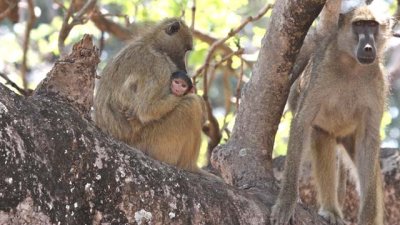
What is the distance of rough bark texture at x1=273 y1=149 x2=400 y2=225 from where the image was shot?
627cm

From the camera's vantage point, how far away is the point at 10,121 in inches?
123

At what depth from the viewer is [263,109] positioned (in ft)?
15.7

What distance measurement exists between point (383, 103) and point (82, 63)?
7.59ft

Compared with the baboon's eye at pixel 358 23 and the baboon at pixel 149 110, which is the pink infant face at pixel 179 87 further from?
the baboon's eye at pixel 358 23

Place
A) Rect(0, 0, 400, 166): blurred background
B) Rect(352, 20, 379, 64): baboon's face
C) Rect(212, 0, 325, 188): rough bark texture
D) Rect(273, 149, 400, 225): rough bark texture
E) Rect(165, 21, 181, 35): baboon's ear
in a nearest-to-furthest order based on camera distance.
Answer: Rect(212, 0, 325, 188): rough bark texture
Rect(352, 20, 379, 64): baboon's face
Rect(165, 21, 181, 35): baboon's ear
Rect(273, 149, 400, 225): rough bark texture
Rect(0, 0, 400, 166): blurred background

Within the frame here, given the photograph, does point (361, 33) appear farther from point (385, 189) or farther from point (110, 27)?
point (110, 27)

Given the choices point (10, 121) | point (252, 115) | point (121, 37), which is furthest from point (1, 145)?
point (121, 37)

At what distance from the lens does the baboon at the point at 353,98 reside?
4801 millimetres

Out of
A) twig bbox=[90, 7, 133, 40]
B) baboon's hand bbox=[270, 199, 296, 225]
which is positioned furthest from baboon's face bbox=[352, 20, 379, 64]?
twig bbox=[90, 7, 133, 40]

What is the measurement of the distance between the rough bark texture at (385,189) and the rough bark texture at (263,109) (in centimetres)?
160

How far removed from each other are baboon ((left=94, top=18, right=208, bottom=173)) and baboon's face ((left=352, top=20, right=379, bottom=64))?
3.95 feet

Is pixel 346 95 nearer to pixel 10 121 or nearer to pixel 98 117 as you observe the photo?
pixel 98 117

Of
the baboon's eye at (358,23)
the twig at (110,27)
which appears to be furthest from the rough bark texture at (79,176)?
the twig at (110,27)

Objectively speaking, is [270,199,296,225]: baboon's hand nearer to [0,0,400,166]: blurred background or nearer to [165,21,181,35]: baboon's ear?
[165,21,181,35]: baboon's ear
